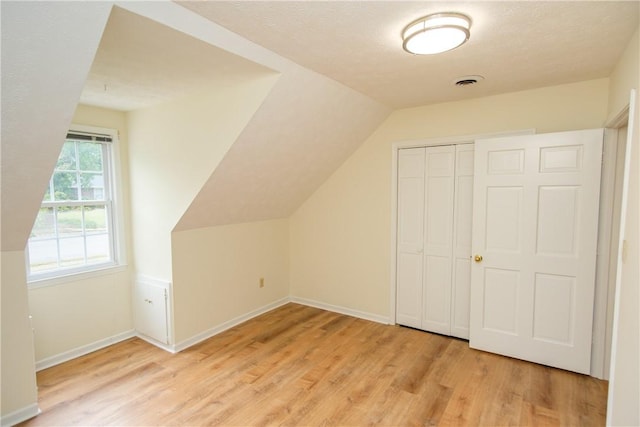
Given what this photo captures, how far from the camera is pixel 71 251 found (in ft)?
10.3

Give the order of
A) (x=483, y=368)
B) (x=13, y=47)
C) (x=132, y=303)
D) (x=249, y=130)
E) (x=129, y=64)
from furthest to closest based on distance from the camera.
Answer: (x=132, y=303) < (x=483, y=368) < (x=249, y=130) < (x=129, y=64) < (x=13, y=47)

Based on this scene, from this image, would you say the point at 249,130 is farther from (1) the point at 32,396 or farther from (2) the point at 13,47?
(1) the point at 32,396

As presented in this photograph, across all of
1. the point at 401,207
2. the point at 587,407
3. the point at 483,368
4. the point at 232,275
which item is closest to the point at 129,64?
the point at 232,275

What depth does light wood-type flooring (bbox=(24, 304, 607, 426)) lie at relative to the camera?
2238mm

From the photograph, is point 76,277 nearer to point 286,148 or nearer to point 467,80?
point 286,148

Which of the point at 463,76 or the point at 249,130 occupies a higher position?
the point at 463,76

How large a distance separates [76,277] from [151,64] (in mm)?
2150

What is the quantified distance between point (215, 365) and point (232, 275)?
105 cm

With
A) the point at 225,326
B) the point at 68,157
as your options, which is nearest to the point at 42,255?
the point at 68,157

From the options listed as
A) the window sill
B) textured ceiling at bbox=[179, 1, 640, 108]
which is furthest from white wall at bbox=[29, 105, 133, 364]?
textured ceiling at bbox=[179, 1, 640, 108]

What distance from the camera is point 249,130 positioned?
2.62 meters

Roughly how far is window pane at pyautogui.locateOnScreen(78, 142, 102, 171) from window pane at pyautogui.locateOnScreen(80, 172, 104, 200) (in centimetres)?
7

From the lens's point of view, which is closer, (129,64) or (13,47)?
(13,47)

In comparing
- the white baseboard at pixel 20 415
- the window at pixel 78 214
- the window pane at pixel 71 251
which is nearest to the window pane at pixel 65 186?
the window at pixel 78 214
